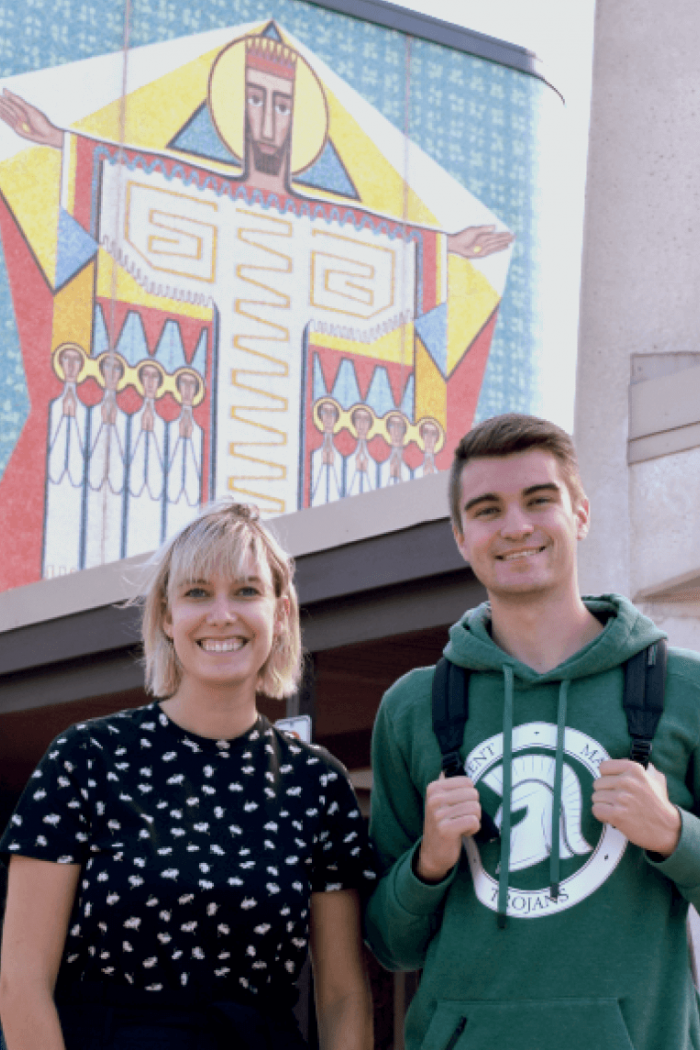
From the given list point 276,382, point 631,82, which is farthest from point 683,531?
point 276,382

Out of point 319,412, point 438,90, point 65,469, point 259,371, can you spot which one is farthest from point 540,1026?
point 438,90

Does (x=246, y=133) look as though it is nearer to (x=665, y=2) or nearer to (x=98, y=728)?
(x=665, y=2)

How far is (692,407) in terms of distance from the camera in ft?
18.5

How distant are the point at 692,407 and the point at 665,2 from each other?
6.18ft

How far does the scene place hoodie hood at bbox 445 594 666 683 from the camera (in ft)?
9.62

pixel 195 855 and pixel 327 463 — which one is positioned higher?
pixel 195 855

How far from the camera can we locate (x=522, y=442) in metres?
3.05

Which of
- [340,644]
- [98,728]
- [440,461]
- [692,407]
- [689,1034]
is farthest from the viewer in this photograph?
[440,461]

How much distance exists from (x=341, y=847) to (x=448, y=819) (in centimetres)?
45

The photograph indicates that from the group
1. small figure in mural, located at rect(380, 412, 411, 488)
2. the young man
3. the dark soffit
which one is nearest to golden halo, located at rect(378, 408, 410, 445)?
small figure in mural, located at rect(380, 412, 411, 488)

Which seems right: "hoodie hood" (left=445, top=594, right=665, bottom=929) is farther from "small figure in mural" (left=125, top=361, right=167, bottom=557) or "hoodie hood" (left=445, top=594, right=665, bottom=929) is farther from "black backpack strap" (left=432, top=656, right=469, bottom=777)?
"small figure in mural" (left=125, top=361, right=167, bottom=557)

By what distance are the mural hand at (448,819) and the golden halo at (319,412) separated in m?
18.9

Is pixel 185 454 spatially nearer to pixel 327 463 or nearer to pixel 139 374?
pixel 139 374

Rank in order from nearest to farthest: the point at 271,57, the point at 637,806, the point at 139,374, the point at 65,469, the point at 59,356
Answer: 1. the point at 637,806
2. the point at 65,469
3. the point at 59,356
4. the point at 139,374
5. the point at 271,57
